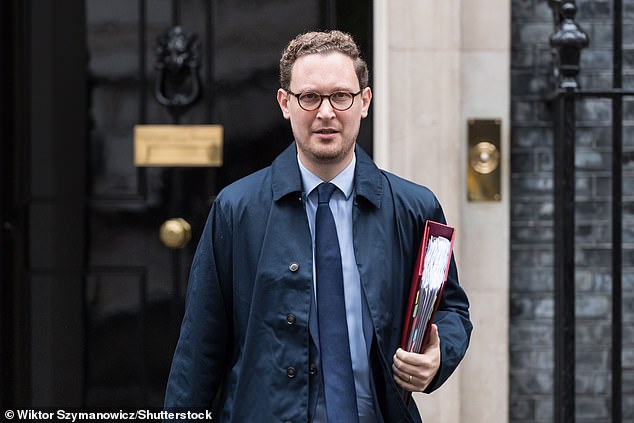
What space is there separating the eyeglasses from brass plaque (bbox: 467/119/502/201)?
6.03 feet

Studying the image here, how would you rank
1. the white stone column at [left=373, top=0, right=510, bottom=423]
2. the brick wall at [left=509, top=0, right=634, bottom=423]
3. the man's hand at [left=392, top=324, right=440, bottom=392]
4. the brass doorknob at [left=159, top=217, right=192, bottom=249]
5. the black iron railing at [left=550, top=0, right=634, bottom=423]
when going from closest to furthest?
1. the man's hand at [left=392, top=324, right=440, bottom=392]
2. the black iron railing at [left=550, top=0, right=634, bottom=423]
3. the white stone column at [left=373, top=0, right=510, bottom=423]
4. the brick wall at [left=509, top=0, right=634, bottom=423]
5. the brass doorknob at [left=159, top=217, right=192, bottom=249]

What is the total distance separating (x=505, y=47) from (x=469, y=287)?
933 millimetres

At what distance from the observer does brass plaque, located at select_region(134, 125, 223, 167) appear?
4.55m

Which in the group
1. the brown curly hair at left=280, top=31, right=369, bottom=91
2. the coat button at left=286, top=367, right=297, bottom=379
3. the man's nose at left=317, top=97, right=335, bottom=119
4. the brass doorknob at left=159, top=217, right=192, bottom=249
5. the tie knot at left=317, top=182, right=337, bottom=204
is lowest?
the coat button at left=286, top=367, right=297, bottom=379

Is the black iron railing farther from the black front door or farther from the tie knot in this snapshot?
the tie knot

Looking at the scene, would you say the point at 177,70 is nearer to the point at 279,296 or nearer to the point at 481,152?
the point at 481,152

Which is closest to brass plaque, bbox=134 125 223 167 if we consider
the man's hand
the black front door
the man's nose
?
the black front door

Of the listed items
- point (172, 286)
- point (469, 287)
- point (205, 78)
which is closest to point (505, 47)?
point (469, 287)

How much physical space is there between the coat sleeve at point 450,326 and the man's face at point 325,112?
0.33m

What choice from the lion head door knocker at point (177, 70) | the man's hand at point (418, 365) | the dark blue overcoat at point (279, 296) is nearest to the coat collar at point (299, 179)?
the dark blue overcoat at point (279, 296)

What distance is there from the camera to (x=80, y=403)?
4.57 m

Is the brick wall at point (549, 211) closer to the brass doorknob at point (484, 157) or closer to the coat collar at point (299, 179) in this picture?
the brass doorknob at point (484, 157)

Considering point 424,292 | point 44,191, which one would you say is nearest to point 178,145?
point 44,191

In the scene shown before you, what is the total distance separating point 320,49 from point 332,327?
0.63 meters
